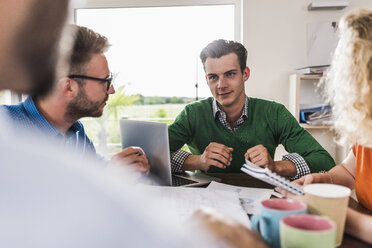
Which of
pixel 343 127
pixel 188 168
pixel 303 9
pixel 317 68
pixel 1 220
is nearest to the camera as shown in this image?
pixel 1 220

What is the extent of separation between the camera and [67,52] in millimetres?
1352

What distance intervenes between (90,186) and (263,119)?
1.57 meters

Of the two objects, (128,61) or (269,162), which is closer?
(269,162)

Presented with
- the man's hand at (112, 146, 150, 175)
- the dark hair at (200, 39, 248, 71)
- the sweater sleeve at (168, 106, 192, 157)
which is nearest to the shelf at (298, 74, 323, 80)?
the dark hair at (200, 39, 248, 71)

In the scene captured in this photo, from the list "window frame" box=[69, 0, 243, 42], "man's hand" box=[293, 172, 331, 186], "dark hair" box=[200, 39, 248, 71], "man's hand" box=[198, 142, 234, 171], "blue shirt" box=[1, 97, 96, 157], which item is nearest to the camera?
"man's hand" box=[293, 172, 331, 186]

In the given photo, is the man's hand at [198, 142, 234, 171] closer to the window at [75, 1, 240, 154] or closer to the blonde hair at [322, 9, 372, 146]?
the blonde hair at [322, 9, 372, 146]

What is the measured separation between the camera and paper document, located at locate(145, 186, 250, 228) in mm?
881

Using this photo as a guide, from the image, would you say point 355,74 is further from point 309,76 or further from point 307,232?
point 309,76

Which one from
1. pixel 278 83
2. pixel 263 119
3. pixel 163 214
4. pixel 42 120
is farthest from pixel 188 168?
pixel 278 83

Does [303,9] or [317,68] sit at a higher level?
[303,9]

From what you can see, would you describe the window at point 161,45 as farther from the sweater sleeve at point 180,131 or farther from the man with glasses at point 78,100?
the man with glasses at point 78,100

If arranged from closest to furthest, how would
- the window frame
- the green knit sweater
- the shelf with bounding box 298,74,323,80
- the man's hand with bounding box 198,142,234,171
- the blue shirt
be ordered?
the blue shirt < the man's hand with bounding box 198,142,234,171 < the green knit sweater < the shelf with bounding box 298,74,323,80 < the window frame

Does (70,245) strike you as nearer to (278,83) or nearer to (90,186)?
(90,186)

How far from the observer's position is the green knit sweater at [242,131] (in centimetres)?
175
